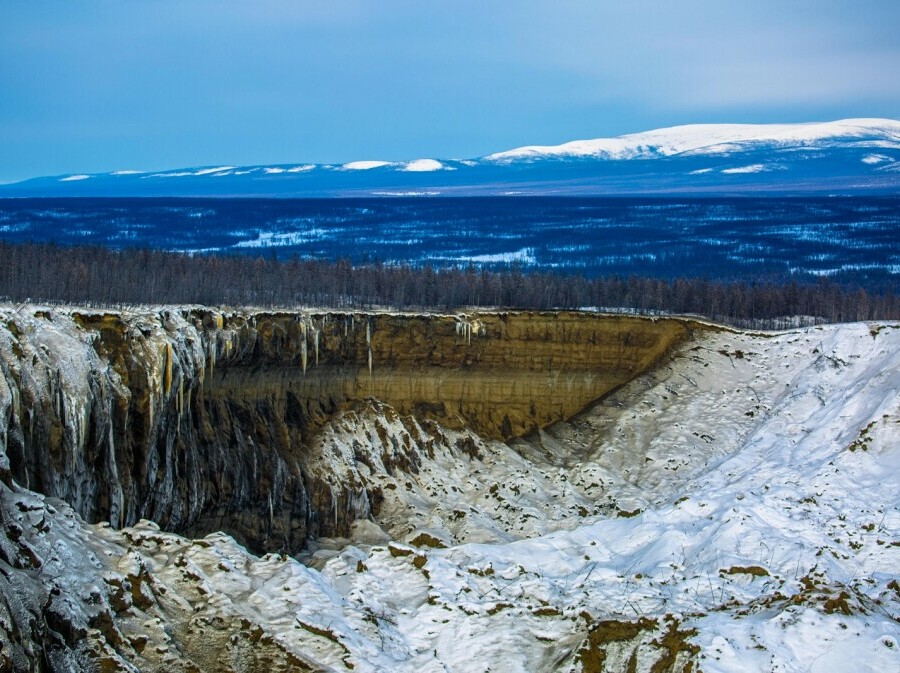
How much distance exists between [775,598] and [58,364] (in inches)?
1237

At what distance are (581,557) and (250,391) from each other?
26542 mm

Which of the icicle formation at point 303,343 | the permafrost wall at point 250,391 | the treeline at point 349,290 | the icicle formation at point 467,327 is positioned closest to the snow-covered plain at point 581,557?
the permafrost wall at point 250,391

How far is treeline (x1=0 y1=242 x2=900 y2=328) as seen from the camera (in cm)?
8369

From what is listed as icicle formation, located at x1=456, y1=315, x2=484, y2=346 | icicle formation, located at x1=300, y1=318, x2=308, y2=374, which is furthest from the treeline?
icicle formation, located at x1=300, y1=318, x2=308, y2=374

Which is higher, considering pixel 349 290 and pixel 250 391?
pixel 349 290

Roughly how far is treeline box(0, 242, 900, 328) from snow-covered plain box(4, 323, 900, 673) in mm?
17654

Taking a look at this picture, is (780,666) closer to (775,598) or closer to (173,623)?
(775,598)

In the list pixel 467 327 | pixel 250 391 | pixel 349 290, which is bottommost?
pixel 250 391

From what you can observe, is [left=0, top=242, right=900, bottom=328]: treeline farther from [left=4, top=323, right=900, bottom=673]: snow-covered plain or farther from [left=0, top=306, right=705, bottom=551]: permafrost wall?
[left=4, top=323, right=900, bottom=673]: snow-covered plain

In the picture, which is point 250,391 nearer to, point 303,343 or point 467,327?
point 303,343

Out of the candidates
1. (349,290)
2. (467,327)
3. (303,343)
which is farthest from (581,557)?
(349,290)

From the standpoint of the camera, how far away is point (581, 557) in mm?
48969

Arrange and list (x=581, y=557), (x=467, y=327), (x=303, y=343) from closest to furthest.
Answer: (x=581, y=557) < (x=303, y=343) < (x=467, y=327)

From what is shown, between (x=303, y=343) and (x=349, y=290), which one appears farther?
(x=349, y=290)
